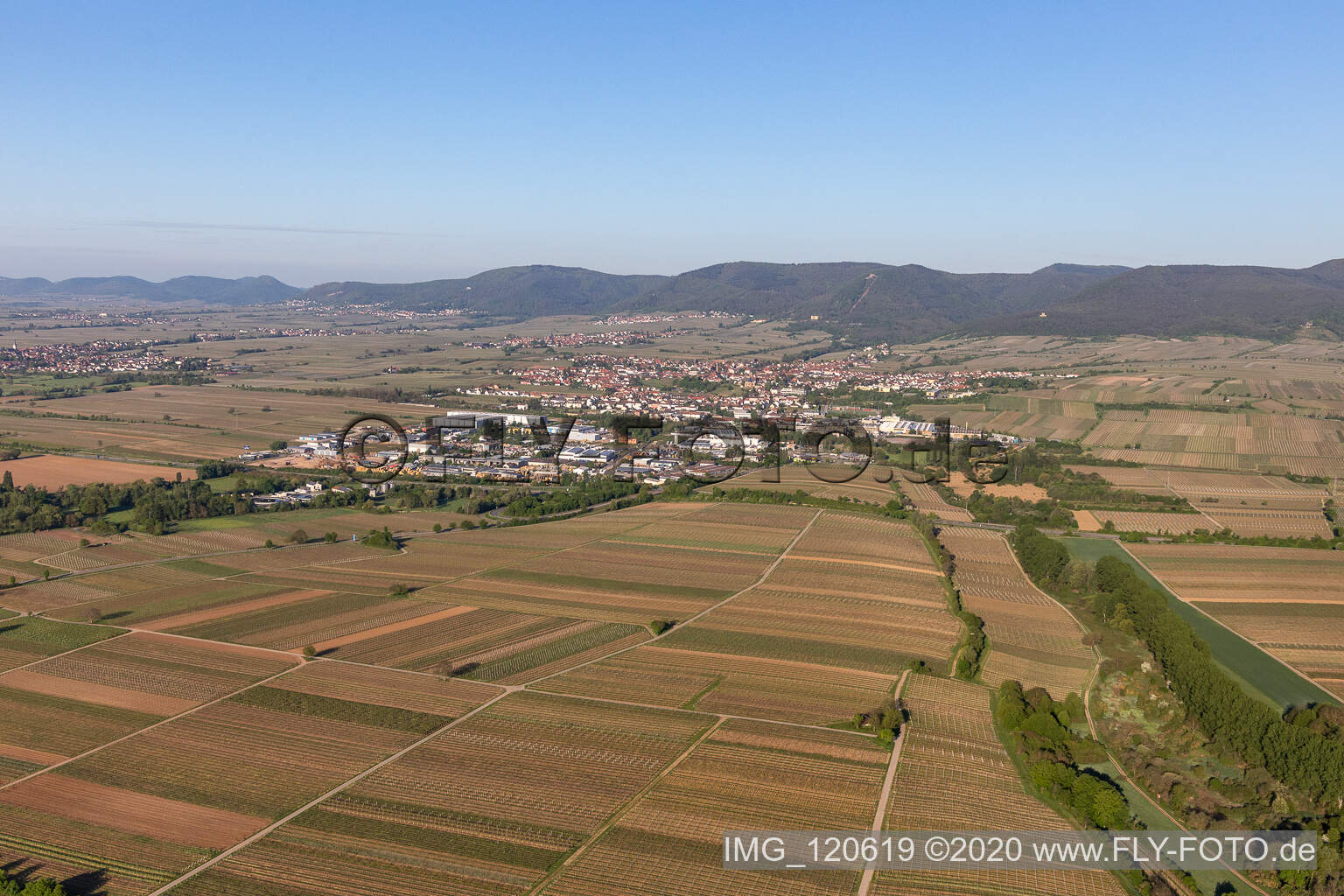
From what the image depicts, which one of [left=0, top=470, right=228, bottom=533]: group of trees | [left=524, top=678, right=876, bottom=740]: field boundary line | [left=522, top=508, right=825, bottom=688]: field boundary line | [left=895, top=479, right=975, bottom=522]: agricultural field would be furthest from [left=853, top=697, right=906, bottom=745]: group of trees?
[left=0, top=470, right=228, bottom=533]: group of trees

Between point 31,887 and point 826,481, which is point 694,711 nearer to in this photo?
point 31,887

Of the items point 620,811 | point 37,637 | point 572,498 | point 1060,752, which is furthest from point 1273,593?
point 37,637

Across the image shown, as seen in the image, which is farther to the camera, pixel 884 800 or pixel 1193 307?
pixel 1193 307

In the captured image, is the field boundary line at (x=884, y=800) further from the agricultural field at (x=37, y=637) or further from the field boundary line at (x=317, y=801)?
the agricultural field at (x=37, y=637)

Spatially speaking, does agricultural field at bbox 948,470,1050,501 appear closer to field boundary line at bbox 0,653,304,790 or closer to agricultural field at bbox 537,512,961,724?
agricultural field at bbox 537,512,961,724

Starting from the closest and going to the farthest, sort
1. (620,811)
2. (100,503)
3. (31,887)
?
(31,887)
(620,811)
(100,503)

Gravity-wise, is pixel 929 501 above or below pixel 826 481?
below

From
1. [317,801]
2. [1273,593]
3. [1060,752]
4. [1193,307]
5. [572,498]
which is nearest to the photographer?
[317,801]
